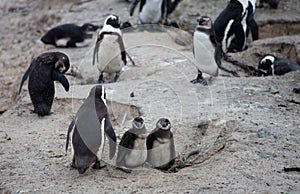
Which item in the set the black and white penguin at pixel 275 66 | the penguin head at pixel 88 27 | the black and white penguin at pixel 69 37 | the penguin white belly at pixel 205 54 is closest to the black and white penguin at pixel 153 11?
the penguin head at pixel 88 27

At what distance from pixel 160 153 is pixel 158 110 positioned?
1181mm

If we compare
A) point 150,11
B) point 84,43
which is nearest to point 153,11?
point 150,11

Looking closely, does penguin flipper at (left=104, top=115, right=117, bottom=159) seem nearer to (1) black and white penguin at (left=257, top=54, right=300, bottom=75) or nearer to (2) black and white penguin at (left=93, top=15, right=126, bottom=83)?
(2) black and white penguin at (left=93, top=15, right=126, bottom=83)

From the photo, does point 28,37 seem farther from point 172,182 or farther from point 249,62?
point 172,182

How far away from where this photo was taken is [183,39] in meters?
8.64

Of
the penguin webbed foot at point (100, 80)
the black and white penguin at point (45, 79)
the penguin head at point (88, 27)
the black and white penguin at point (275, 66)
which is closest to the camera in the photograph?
the black and white penguin at point (45, 79)

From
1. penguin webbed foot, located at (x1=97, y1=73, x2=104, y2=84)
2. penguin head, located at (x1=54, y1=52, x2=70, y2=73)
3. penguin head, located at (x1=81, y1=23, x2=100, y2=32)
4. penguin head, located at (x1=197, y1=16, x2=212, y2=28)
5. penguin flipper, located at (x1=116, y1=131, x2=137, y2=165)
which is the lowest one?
penguin webbed foot, located at (x1=97, y1=73, x2=104, y2=84)

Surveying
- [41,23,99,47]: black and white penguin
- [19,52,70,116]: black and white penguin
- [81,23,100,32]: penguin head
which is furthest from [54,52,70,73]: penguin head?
[81,23,100,32]: penguin head

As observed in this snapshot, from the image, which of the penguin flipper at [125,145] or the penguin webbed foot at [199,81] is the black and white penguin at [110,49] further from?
the penguin flipper at [125,145]

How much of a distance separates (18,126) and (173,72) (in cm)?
199

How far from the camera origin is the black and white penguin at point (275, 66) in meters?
7.30

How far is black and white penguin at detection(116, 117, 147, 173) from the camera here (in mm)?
4492

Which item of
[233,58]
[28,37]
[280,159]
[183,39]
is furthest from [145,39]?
Result: [280,159]

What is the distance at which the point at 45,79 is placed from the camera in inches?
236
